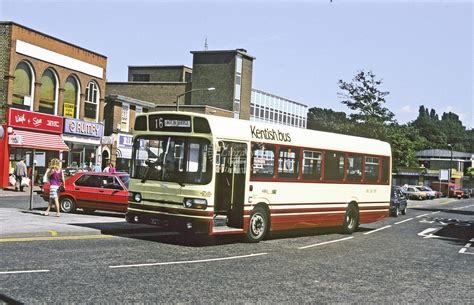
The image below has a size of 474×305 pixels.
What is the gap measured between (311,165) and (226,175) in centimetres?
364

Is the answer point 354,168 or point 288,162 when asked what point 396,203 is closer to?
point 354,168

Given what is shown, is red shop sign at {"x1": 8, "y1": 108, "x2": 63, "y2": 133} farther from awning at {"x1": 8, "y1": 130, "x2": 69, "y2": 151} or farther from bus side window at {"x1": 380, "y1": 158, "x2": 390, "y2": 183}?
bus side window at {"x1": 380, "y1": 158, "x2": 390, "y2": 183}

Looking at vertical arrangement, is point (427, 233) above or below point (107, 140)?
below

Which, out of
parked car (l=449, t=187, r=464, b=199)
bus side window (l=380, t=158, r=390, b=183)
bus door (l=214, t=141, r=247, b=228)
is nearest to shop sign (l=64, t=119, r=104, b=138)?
bus side window (l=380, t=158, r=390, b=183)

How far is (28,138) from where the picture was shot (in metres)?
34.4

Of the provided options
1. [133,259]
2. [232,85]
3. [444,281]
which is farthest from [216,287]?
[232,85]

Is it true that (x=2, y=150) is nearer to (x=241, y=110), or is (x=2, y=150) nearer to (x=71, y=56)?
(x=71, y=56)

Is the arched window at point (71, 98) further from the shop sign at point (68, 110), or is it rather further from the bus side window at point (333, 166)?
the bus side window at point (333, 166)

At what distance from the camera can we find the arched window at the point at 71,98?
129 feet

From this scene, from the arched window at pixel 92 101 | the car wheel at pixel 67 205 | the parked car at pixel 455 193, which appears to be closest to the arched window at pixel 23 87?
the arched window at pixel 92 101

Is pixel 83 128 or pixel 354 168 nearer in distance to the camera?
pixel 354 168

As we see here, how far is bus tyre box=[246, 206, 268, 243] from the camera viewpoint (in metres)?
14.0

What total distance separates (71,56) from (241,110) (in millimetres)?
32800

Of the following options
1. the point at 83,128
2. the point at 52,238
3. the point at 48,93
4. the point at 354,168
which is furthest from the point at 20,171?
the point at 354,168
